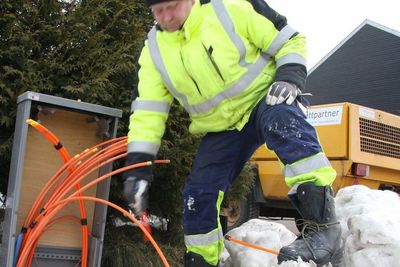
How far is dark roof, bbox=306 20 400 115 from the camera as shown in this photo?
2403cm

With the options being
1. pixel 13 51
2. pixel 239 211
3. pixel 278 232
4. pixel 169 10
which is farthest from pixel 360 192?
pixel 239 211

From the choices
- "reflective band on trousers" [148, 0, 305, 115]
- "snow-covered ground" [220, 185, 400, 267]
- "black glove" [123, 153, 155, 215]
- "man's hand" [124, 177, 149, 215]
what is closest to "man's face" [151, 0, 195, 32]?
"reflective band on trousers" [148, 0, 305, 115]

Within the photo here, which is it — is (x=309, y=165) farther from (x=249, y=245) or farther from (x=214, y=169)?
(x=249, y=245)

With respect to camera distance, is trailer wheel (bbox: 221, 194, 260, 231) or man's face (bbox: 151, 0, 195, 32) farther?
trailer wheel (bbox: 221, 194, 260, 231)

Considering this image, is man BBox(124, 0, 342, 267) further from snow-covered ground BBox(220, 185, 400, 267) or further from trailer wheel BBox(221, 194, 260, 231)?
trailer wheel BBox(221, 194, 260, 231)

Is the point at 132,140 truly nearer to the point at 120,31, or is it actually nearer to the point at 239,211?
the point at 120,31

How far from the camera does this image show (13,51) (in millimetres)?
3270

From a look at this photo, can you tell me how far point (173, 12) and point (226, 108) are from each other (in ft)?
1.72

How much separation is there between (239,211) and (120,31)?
150 inches

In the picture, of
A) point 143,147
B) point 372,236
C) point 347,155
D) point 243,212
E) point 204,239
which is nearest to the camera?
point 372,236

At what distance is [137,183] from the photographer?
2.63 m

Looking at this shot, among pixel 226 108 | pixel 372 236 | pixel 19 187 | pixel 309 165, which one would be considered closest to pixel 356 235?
pixel 372 236

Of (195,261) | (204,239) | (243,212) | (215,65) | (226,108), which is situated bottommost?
(195,261)

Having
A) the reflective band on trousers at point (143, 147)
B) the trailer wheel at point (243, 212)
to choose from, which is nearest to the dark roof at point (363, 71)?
the trailer wheel at point (243, 212)
